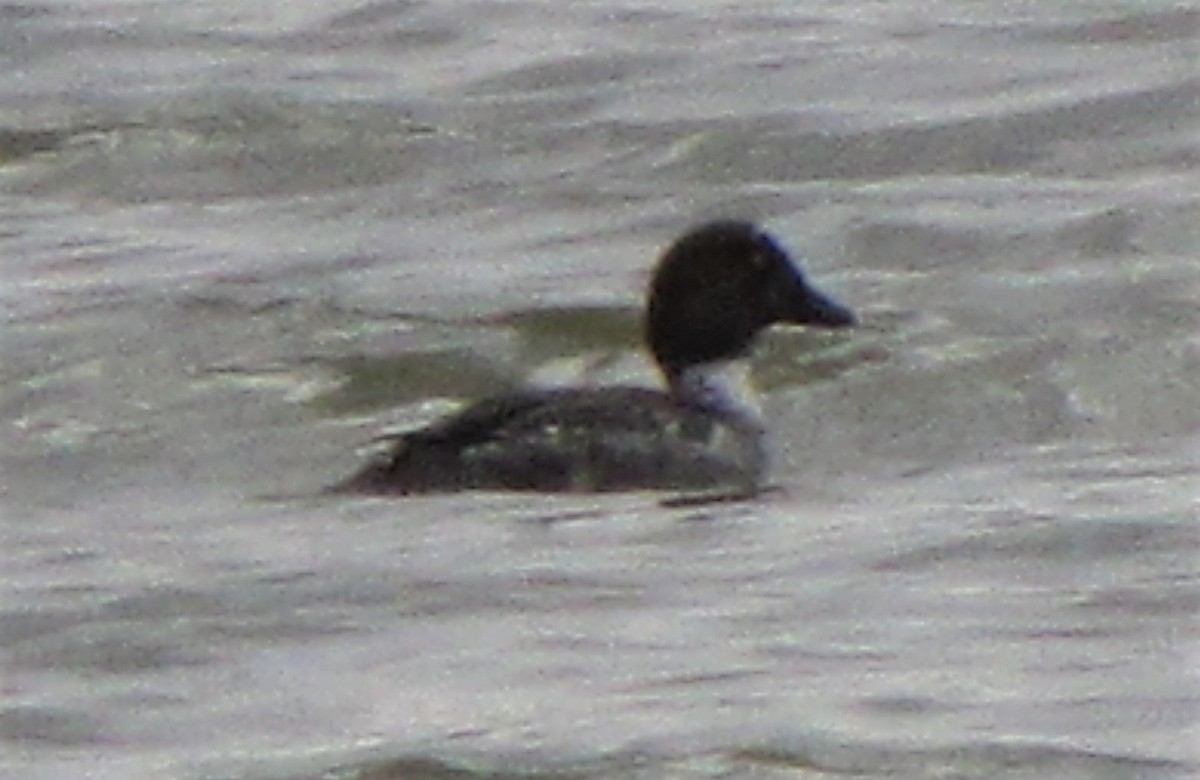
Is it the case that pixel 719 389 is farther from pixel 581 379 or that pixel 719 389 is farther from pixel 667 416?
pixel 581 379

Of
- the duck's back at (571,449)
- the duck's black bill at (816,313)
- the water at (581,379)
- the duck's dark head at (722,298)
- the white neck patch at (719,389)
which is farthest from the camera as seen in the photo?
the duck's black bill at (816,313)

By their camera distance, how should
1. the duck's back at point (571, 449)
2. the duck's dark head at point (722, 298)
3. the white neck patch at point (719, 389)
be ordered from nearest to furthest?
1. the duck's back at point (571, 449)
2. the white neck patch at point (719, 389)
3. the duck's dark head at point (722, 298)

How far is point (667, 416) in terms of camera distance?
42.2 feet

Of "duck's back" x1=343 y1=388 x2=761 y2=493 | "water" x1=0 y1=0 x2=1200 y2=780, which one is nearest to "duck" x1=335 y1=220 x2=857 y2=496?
"duck's back" x1=343 y1=388 x2=761 y2=493

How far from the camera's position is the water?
9.82 m

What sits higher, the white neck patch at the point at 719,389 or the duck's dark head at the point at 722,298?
the duck's dark head at the point at 722,298

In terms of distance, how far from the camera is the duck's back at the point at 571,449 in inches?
484

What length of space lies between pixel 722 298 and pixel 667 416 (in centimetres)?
87

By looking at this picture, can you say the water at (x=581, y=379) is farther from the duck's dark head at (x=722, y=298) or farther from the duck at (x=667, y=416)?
the duck's dark head at (x=722, y=298)

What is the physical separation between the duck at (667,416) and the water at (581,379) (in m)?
0.12

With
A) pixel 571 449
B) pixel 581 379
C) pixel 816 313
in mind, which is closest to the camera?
pixel 571 449

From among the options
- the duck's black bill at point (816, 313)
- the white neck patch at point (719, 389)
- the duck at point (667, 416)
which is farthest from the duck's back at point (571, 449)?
the duck's black bill at point (816, 313)

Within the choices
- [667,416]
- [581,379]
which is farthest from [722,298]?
[581,379]

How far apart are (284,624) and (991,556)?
1.67 m
